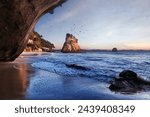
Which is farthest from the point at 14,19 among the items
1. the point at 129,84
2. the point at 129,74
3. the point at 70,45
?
the point at 70,45

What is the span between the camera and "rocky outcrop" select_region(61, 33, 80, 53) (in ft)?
327

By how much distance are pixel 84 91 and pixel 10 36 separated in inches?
283

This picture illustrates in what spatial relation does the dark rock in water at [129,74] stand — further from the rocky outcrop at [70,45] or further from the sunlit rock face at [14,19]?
the rocky outcrop at [70,45]

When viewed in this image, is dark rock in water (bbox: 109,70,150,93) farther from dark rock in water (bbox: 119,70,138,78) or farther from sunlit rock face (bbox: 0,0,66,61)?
sunlit rock face (bbox: 0,0,66,61)

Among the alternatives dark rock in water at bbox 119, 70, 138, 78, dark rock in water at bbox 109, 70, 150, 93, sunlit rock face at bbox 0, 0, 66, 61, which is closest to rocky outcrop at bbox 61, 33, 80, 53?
sunlit rock face at bbox 0, 0, 66, 61

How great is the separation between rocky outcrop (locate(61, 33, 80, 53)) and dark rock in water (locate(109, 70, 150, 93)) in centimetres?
8905

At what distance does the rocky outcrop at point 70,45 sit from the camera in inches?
3920

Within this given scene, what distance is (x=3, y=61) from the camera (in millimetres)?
17031

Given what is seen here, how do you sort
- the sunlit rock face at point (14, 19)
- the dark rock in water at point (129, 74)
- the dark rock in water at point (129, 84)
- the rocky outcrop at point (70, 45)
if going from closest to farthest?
1. the dark rock in water at point (129, 84)
2. the dark rock in water at point (129, 74)
3. the sunlit rock face at point (14, 19)
4. the rocky outcrop at point (70, 45)

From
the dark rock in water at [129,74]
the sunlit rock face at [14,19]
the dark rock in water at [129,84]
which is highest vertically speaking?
the sunlit rock face at [14,19]

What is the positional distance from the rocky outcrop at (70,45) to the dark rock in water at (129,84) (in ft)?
292

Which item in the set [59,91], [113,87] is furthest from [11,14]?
[113,87]

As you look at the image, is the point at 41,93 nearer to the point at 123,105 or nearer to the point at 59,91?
the point at 59,91

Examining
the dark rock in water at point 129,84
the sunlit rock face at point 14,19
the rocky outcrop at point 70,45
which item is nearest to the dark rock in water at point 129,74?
the dark rock in water at point 129,84
